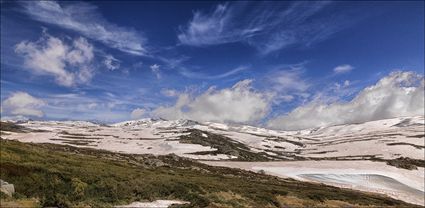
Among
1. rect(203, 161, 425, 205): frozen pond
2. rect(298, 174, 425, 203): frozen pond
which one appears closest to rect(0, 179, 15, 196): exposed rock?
rect(203, 161, 425, 205): frozen pond

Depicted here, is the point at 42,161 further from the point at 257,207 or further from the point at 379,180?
the point at 379,180

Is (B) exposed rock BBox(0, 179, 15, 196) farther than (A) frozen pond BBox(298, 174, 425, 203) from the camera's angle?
No

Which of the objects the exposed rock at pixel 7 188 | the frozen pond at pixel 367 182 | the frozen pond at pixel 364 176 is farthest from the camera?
the frozen pond at pixel 364 176

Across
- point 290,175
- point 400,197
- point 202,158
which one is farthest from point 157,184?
point 202,158

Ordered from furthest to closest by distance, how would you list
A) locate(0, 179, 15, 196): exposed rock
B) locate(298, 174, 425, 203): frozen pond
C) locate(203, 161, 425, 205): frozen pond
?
1. locate(203, 161, 425, 205): frozen pond
2. locate(298, 174, 425, 203): frozen pond
3. locate(0, 179, 15, 196): exposed rock

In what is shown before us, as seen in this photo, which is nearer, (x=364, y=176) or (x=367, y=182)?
(x=367, y=182)

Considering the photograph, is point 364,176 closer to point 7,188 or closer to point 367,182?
point 367,182

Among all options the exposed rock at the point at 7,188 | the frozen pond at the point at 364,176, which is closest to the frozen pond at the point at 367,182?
the frozen pond at the point at 364,176

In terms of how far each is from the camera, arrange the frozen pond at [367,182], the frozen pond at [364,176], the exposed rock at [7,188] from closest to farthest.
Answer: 1. the exposed rock at [7,188]
2. the frozen pond at [367,182]
3. the frozen pond at [364,176]

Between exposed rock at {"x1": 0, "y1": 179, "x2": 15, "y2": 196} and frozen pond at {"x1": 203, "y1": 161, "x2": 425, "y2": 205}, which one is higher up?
frozen pond at {"x1": 203, "y1": 161, "x2": 425, "y2": 205}

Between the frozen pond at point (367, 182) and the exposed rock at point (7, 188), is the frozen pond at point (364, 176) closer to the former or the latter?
the frozen pond at point (367, 182)

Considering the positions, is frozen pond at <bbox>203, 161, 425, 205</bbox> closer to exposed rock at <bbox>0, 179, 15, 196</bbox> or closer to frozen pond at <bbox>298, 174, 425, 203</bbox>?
frozen pond at <bbox>298, 174, 425, 203</bbox>

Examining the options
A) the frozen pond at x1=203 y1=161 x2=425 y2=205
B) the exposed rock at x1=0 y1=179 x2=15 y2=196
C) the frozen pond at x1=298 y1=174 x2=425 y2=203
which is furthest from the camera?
the frozen pond at x1=203 y1=161 x2=425 y2=205

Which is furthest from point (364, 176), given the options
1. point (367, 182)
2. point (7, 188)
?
point (7, 188)
